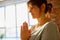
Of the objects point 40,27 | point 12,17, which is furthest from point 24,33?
point 12,17

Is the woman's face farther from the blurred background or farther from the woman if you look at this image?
the blurred background

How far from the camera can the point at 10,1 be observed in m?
3.14

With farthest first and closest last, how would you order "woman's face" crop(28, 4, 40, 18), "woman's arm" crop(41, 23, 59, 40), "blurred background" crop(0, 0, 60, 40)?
"blurred background" crop(0, 0, 60, 40), "woman's face" crop(28, 4, 40, 18), "woman's arm" crop(41, 23, 59, 40)

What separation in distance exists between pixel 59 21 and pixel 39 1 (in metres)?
0.72

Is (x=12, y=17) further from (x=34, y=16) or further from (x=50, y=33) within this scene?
(x=50, y=33)

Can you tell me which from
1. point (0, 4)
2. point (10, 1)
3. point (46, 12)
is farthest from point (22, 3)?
point (46, 12)

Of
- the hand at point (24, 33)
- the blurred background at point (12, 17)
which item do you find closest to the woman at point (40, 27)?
the hand at point (24, 33)

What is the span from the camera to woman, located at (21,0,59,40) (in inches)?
33.5

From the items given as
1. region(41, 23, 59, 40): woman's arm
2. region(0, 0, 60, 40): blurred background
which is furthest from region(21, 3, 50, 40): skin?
region(0, 0, 60, 40): blurred background

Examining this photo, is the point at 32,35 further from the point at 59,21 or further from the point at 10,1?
the point at 10,1

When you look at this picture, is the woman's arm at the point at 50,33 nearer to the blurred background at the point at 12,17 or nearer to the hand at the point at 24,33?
the hand at the point at 24,33

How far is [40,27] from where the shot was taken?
936 millimetres

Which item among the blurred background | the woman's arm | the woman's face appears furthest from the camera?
the blurred background

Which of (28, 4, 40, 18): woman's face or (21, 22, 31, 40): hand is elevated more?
(28, 4, 40, 18): woman's face
